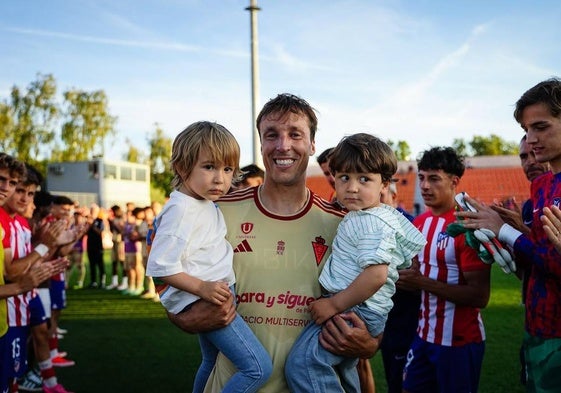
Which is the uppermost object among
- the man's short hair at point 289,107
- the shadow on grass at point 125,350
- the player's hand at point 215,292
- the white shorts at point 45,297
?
the man's short hair at point 289,107

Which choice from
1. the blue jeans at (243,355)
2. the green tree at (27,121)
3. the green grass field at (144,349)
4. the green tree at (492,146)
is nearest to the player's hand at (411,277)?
the blue jeans at (243,355)

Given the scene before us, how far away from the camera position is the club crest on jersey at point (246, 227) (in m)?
2.82

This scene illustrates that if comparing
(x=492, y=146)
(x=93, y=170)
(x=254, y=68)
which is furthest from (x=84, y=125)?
(x=492, y=146)

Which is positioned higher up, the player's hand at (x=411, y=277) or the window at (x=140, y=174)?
the window at (x=140, y=174)

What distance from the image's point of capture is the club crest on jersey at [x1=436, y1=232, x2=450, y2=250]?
411 centimetres

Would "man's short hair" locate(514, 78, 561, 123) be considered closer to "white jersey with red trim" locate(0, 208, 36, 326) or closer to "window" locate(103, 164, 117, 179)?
"white jersey with red trim" locate(0, 208, 36, 326)

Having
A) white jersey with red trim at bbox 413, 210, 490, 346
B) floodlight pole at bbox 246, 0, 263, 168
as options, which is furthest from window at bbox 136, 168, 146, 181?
white jersey with red trim at bbox 413, 210, 490, 346

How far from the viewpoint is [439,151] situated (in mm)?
4461

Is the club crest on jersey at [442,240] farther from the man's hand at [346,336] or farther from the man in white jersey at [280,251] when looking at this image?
the man's hand at [346,336]

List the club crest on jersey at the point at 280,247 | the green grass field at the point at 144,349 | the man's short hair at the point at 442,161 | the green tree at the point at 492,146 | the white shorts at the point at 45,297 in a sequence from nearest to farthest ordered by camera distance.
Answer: the club crest on jersey at the point at 280,247, the man's short hair at the point at 442,161, the green grass field at the point at 144,349, the white shorts at the point at 45,297, the green tree at the point at 492,146

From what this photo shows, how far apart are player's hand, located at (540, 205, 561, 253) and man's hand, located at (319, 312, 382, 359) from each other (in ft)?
3.34

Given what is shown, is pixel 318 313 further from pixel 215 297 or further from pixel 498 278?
pixel 498 278

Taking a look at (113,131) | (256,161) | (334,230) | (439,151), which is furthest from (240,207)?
(113,131)

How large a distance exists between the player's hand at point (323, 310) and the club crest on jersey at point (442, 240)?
1.87 metres
